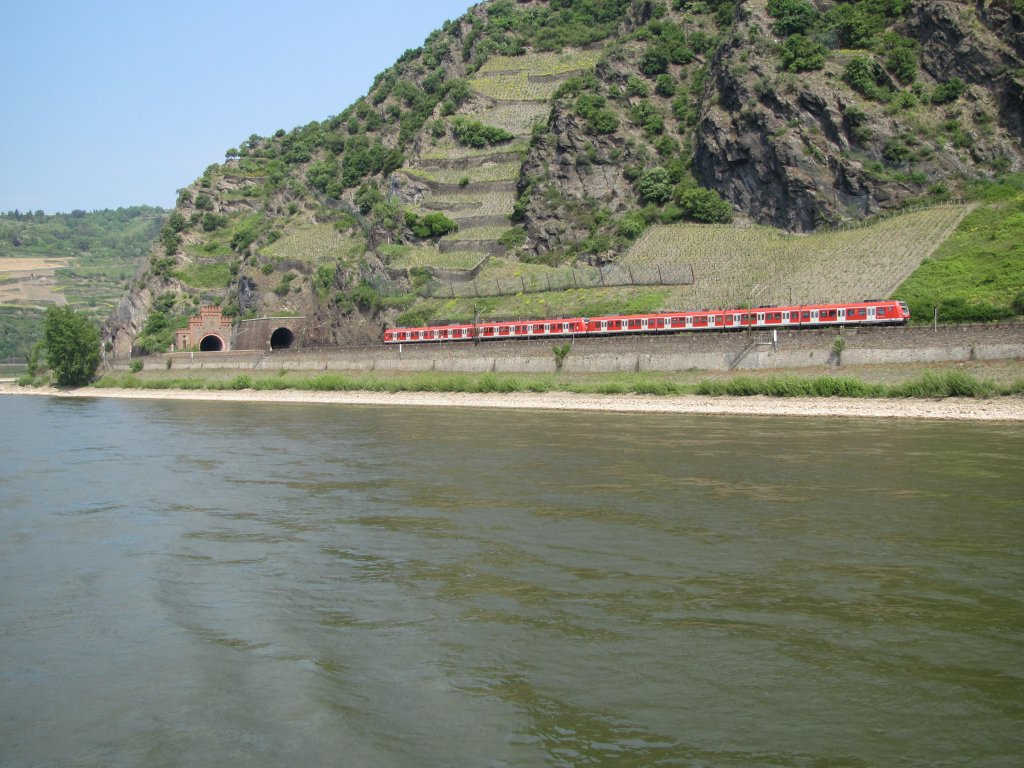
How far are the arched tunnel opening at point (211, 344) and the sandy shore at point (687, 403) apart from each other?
21797 mm

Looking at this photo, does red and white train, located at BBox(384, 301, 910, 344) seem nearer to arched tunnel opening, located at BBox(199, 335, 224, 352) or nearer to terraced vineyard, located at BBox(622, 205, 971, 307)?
terraced vineyard, located at BBox(622, 205, 971, 307)

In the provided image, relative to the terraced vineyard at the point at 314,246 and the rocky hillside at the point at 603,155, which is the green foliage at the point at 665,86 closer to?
the rocky hillside at the point at 603,155

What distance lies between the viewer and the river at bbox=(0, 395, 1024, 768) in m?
10.2

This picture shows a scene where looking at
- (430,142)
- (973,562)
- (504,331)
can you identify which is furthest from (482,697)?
(430,142)

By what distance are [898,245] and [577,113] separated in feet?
124

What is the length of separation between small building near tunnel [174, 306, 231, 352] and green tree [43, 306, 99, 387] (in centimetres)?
857

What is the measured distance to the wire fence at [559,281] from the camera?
238ft

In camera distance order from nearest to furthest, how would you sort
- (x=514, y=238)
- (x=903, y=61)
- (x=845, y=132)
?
(x=845, y=132)
(x=903, y=61)
(x=514, y=238)

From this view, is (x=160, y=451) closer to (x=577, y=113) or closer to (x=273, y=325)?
(x=273, y=325)

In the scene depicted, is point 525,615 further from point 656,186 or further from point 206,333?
point 206,333

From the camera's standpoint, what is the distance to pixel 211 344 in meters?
97.4

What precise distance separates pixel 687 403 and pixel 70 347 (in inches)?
2609

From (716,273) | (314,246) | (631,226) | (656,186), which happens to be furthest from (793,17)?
(314,246)

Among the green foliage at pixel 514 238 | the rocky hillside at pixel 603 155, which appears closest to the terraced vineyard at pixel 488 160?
the rocky hillside at pixel 603 155
